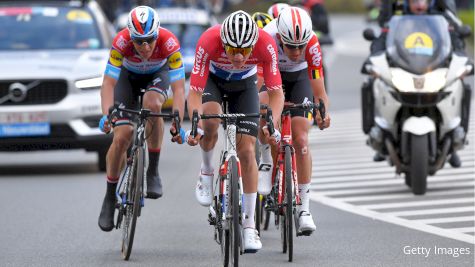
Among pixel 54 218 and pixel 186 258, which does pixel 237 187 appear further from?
pixel 54 218

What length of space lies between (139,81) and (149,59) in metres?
0.24

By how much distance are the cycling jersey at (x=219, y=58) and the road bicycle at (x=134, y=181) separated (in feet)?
1.26

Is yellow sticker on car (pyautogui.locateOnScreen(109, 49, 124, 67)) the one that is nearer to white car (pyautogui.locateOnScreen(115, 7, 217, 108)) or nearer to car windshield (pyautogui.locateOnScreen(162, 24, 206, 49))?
white car (pyautogui.locateOnScreen(115, 7, 217, 108))

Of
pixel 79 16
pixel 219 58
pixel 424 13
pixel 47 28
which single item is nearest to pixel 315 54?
pixel 219 58

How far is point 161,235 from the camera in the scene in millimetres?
12617

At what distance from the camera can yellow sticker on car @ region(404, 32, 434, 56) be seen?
1530cm

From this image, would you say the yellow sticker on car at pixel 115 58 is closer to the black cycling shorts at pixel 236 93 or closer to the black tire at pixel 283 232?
the black cycling shorts at pixel 236 93

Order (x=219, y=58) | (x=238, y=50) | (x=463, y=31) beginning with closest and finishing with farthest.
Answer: (x=238, y=50), (x=219, y=58), (x=463, y=31)

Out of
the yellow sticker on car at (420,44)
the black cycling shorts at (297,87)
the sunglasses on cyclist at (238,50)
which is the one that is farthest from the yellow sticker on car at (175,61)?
the yellow sticker on car at (420,44)

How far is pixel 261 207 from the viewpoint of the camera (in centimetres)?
1265

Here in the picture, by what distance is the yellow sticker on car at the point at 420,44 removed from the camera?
15305 millimetres

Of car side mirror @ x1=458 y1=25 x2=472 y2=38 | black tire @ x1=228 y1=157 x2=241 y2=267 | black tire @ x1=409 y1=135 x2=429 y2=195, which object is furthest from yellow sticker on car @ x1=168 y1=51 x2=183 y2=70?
car side mirror @ x1=458 y1=25 x2=472 y2=38

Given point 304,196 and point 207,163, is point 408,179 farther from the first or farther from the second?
point 207,163

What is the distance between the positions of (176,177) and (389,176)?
2.32 meters
